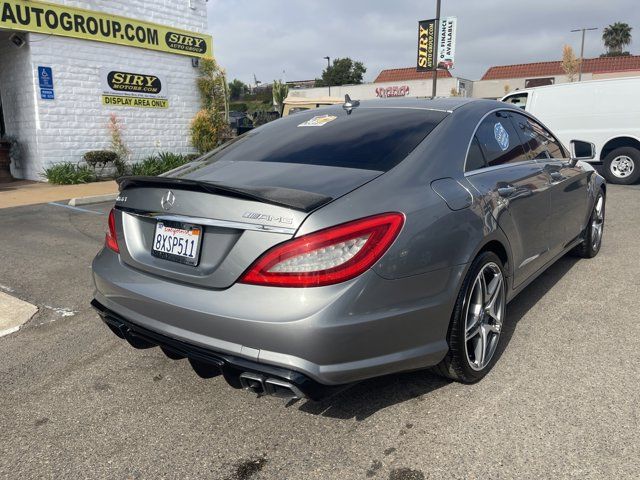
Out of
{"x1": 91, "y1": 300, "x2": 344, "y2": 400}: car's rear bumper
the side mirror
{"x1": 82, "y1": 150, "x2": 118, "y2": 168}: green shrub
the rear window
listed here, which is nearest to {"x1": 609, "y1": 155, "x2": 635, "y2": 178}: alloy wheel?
the side mirror

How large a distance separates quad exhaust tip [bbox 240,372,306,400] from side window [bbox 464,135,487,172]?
1541mm

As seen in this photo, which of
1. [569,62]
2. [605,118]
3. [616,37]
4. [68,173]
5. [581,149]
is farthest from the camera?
[616,37]

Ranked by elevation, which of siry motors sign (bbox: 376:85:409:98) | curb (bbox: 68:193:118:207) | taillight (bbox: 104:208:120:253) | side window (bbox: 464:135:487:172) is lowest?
curb (bbox: 68:193:118:207)

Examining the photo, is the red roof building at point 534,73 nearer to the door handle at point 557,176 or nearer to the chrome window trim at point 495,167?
the door handle at point 557,176

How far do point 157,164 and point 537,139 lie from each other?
9926mm

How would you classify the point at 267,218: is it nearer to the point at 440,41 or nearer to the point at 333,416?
the point at 333,416

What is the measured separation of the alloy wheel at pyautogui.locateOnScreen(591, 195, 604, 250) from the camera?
5191 millimetres

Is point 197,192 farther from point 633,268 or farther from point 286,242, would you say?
point 633,268

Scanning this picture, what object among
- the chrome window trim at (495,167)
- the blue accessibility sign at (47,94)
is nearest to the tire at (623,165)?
the chrome window trim at (495,167)

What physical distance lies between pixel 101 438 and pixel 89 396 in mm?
441

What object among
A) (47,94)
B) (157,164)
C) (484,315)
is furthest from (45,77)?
(484,315)

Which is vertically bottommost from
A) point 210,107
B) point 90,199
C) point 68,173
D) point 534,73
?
point 90,199

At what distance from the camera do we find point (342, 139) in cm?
294

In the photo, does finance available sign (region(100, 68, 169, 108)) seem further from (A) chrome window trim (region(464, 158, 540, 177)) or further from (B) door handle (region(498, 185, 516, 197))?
(B) door handle (region(498, 185, 516, 197))
